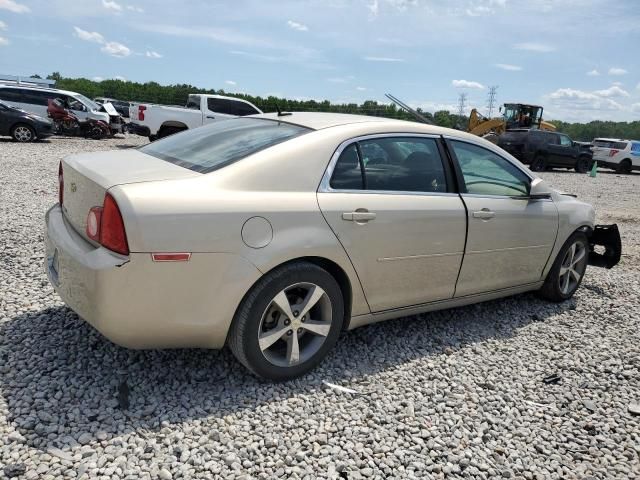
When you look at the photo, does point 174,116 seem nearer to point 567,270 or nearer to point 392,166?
point 567,270

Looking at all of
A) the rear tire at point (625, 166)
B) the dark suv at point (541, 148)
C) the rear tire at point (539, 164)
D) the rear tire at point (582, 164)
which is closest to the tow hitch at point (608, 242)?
the dark suv at point (541, 148)

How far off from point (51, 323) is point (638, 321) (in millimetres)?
4784

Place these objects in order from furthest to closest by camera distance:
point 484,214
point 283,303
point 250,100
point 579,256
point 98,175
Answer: point 250,100 → point 579,256 → point 484,214 → point 283,303 → point 98,175

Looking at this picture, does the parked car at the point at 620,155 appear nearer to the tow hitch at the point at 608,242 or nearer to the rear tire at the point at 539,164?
the rear tire at the point at 539,164

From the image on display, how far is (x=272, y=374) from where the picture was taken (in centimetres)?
316

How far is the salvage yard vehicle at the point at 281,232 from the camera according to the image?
2.72 m

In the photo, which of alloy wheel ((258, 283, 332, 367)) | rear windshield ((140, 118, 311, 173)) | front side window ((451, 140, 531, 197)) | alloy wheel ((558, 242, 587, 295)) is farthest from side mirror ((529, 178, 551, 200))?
alloy wheel ((258, 283, 332, 367))

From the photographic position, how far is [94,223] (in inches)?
110

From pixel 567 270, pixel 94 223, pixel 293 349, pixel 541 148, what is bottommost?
pixel 293 349

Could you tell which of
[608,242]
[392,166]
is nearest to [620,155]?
[608,242]

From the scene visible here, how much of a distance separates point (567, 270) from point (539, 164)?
1905cm

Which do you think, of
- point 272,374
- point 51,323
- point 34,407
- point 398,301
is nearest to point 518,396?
point 398,301

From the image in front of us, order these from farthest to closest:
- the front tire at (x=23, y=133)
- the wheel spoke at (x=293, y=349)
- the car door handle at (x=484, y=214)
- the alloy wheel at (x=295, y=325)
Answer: the front tire at (x=23, y=133) → the car door handle at (x=484, y=214) → the wheel spoke at (x=293, y=349) → the alloy wheel at (x=295, y=325)

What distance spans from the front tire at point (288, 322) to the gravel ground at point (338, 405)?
16 cm
